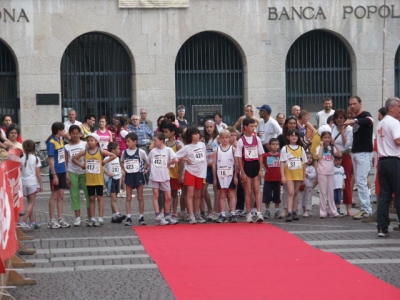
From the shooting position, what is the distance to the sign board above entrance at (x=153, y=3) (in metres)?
28.5

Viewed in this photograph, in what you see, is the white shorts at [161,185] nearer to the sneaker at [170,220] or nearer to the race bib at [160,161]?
the race bib at [160,161]

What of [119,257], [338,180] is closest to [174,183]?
[338,180]

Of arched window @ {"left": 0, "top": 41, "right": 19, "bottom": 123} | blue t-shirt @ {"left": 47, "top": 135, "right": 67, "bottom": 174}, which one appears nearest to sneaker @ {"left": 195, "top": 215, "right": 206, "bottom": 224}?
blue t-shirt @ {"left": 47, "top": 135, "right": 67, "bottom": 174}

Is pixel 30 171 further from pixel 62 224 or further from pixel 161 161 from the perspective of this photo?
pixel 161 161

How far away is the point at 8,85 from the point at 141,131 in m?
6.60

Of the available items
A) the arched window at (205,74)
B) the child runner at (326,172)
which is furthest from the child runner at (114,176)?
the arched window at (205,74)

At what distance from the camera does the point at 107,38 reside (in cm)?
2916

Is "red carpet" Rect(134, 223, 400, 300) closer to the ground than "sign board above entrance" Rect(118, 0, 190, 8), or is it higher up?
closer to the ground

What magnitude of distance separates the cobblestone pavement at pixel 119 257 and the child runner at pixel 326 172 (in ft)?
0.98

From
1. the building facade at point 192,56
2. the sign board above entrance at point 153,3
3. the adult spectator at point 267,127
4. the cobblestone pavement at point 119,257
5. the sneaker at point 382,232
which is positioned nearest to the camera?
the cobblestone pavement at point 119,257

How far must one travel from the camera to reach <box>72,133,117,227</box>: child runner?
16734mm

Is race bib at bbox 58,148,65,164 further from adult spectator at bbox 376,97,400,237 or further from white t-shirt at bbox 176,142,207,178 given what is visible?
adult spectator at bbox 376,97,400,237

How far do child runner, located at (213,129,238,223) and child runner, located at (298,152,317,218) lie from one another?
142 centimetres

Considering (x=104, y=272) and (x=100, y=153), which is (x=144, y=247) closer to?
(x=104, y=272)
